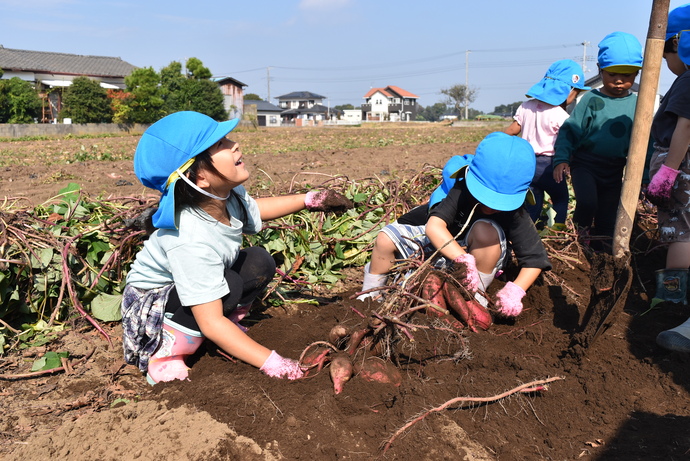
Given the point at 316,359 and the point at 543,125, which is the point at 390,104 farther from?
the point at 316,359

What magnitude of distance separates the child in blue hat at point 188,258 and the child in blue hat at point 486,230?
0.63 m

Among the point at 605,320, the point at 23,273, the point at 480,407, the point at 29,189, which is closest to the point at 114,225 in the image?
the point at 23,273

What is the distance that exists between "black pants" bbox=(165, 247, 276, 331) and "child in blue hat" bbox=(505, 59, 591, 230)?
238cm

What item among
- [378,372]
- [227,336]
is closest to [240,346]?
[227,336]

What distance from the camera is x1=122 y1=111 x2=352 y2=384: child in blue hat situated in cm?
201

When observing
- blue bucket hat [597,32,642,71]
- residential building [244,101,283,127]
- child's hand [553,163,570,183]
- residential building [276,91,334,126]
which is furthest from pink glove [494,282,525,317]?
residential building [276,91,334,126]

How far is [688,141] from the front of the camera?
2.55m

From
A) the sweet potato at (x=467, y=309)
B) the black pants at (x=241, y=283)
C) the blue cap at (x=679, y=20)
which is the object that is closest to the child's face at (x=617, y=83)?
the blue cap at (x=679, y=20)

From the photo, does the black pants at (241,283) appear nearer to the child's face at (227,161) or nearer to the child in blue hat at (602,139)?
the child's face at (227,161)

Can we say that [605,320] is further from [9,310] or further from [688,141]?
→ [9,310]

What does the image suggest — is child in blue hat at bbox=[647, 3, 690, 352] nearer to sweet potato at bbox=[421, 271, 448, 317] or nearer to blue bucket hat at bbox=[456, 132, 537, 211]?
blue bucket hat at bbox=[456, 132, 537, 211]

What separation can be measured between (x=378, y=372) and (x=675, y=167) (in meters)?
1.80

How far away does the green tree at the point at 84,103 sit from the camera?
106ft

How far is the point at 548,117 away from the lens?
4.23 m
